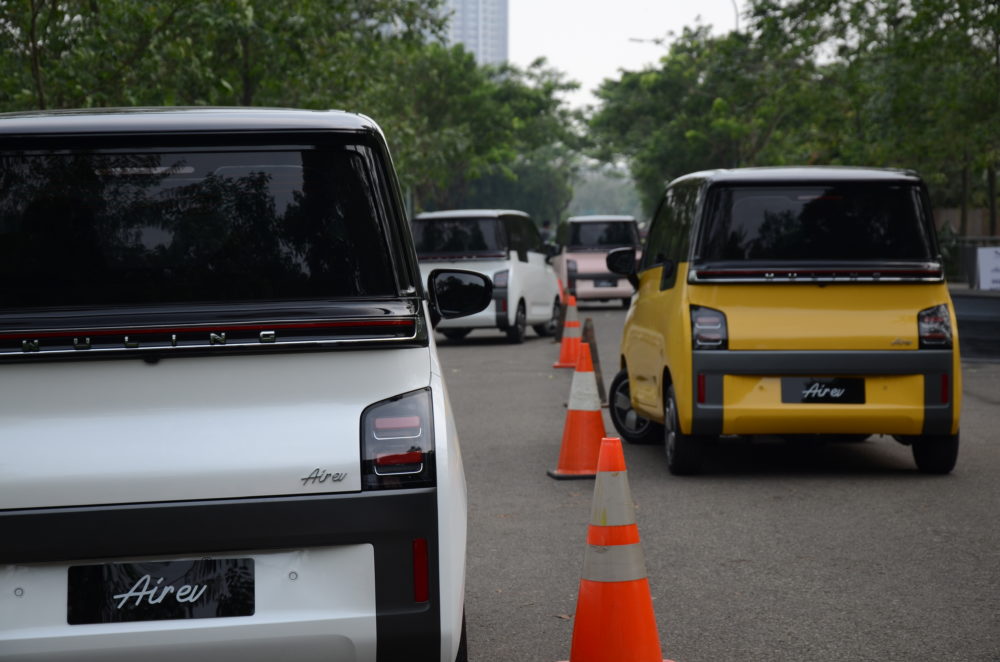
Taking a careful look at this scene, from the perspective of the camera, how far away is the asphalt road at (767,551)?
524 cm

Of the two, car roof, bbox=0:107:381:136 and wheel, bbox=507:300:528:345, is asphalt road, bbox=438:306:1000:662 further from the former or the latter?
wheel, bbox=507:300:528:345

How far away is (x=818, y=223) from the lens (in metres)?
8.71

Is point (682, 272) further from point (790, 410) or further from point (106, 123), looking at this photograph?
point (106, 123)

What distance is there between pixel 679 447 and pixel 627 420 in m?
1.74

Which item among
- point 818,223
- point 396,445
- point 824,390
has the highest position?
point 818,223

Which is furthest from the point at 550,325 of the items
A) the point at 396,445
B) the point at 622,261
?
the point at 396,445

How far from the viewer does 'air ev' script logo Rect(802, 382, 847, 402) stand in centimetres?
851

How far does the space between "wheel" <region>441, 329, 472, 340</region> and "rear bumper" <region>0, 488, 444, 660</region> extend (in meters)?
18.8

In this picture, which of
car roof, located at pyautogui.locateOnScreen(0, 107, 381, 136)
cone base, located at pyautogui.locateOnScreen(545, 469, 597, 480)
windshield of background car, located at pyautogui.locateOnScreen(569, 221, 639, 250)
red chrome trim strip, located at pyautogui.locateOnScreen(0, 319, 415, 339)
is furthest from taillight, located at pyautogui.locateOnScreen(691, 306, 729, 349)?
windshield of background car, located at pyautogui.locateOnScreen(569, 221, 639, 250)

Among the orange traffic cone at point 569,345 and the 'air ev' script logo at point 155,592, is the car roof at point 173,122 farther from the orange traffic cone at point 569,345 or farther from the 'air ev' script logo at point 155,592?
the orange traffic cone at point 569,345

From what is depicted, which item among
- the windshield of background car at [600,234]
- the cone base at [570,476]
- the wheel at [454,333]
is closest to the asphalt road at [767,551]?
the cone base at [570,476]

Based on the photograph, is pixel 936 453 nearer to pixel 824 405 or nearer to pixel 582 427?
pixel 824 405

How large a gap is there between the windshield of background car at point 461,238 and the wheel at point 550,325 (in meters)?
1.99

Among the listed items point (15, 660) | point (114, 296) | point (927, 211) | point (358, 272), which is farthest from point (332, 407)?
point (927, 211)
